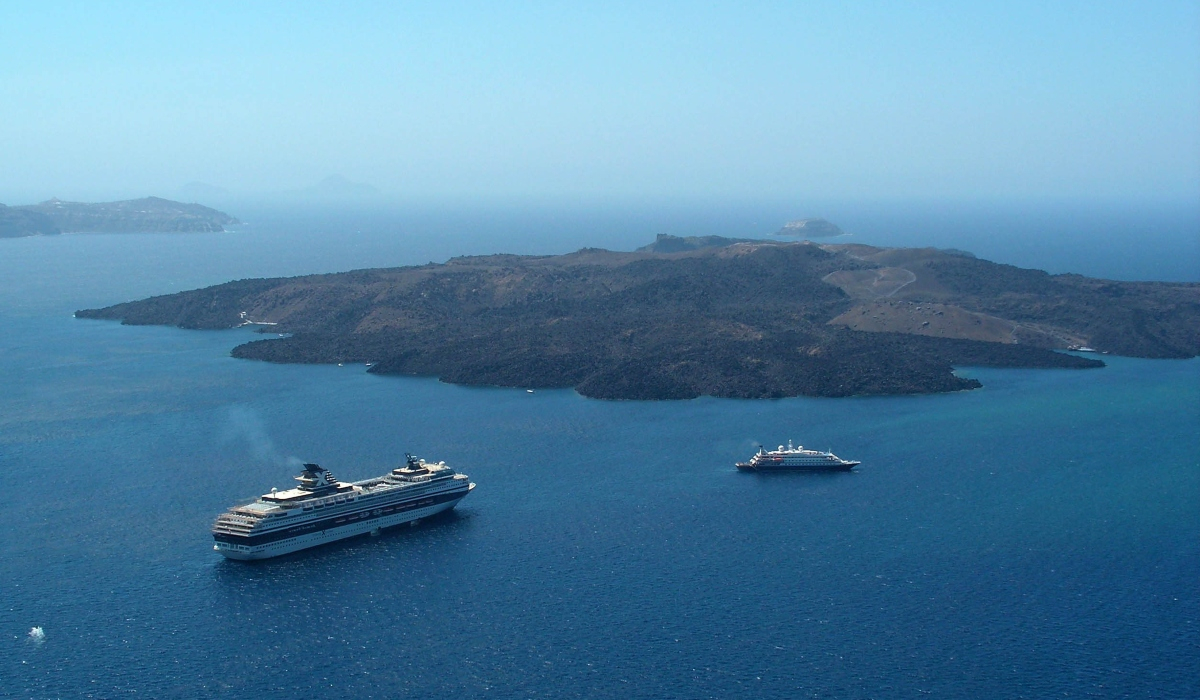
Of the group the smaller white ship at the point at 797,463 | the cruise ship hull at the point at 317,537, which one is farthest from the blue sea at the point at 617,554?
the smaller white ship at the point at 797,463

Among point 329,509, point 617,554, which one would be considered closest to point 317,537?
point 329,509

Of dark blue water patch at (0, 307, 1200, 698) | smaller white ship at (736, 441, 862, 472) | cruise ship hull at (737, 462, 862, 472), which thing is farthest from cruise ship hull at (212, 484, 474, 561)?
smaller white ship at (736, 441, 862, 472)

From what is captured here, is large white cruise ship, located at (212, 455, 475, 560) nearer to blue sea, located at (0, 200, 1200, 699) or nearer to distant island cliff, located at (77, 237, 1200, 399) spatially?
blue sea, located at (0, 200, 1200, 699)

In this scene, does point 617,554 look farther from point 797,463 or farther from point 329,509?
point 797,463

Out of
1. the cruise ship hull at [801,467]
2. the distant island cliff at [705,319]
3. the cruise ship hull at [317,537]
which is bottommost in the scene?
the cruise ship hull at [317,537]

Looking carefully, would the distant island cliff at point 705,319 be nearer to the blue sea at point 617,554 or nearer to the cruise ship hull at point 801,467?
the blue sea at point 617,554

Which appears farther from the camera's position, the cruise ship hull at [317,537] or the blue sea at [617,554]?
the cruise ship hull at [317,537]
